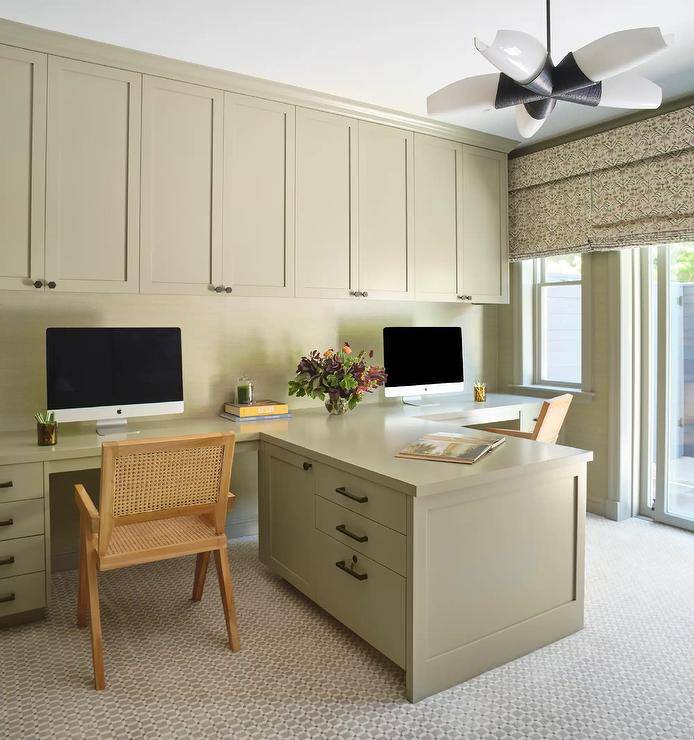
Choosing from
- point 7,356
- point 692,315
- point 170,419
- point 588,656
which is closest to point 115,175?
point 7,356

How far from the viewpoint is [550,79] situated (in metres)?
1.91

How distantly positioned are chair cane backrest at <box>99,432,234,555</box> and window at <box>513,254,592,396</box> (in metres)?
2.74

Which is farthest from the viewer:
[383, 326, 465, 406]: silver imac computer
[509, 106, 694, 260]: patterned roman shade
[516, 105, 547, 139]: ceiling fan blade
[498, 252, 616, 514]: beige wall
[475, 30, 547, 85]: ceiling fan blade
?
[498, 252, 616, 514]: beige wall

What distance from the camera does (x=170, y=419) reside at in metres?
3.22

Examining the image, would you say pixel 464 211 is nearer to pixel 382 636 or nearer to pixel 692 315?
pixel 692 315

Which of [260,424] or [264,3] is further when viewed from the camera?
[260,424]

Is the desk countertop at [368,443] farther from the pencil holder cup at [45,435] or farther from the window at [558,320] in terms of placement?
the window at [558,320]

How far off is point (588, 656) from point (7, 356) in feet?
9.27

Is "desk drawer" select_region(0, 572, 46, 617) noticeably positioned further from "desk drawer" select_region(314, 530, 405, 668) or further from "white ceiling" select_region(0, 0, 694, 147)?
"white ceiling" select_region(0, 0, 694, 147)

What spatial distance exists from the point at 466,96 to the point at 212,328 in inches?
73.0

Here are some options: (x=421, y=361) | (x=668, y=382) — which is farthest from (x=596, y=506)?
(x=421, y=361)

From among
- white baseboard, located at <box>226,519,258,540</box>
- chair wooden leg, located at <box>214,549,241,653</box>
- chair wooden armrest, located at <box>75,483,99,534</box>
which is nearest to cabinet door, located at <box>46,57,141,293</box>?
chair wooden armrest, located at <box>75,483,99,534</box>

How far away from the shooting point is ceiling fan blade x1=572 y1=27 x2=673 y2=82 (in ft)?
5.47

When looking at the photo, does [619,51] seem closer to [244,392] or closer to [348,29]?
[348,29]
